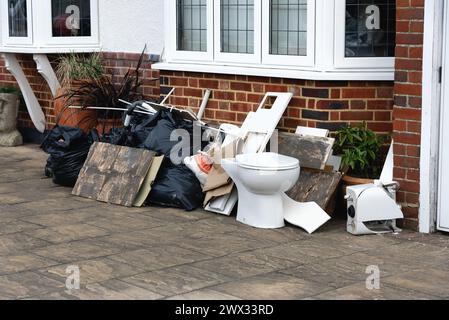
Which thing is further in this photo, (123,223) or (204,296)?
(123,223)

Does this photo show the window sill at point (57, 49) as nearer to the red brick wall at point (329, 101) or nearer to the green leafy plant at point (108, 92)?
the green leafy plant at point (108, 92)

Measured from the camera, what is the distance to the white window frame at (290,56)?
7207mm

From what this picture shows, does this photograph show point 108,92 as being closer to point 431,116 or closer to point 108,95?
point 108,95

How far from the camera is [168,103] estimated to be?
341 inches

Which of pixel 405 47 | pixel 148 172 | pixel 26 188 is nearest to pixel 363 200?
pixel 405 47

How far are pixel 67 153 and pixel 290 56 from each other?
2261 millimetres

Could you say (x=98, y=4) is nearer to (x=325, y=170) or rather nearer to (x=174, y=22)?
(x=174, y=22)

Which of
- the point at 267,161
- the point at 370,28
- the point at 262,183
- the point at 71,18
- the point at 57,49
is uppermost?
the point at 71,18

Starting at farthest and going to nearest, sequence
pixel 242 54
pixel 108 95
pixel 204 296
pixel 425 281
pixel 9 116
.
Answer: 1. pixel 9 116
2. pixel 108 95
3. pixel 242 54
4. pixel 425 281
5. pixel 204 296

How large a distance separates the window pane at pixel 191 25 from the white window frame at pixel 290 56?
2.74 feet

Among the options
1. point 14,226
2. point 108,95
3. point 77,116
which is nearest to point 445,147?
point 14,226

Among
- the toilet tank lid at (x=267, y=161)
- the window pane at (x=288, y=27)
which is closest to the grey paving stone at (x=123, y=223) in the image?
the toilet tank lid at (x=267, y=161)

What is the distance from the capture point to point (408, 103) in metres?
6.54

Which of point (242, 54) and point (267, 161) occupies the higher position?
point (242, 54)
